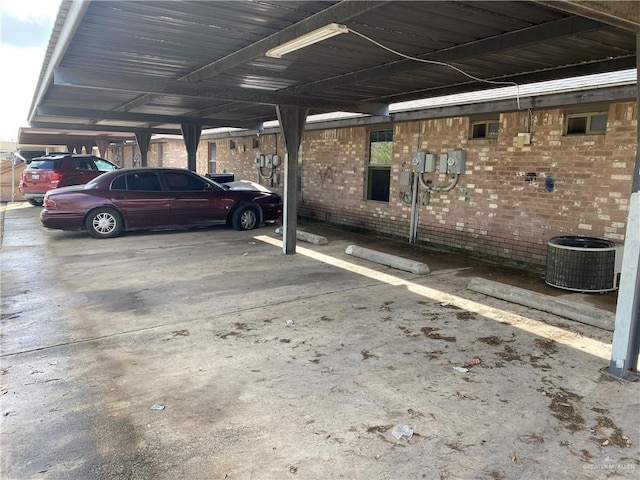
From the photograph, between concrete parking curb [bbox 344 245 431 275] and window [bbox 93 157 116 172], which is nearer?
concrete parking curb [bbox 344 245 431 275]

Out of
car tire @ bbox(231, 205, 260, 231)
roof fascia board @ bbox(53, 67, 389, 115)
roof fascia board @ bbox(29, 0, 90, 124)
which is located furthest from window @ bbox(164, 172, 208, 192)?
roof fascia board @ bbox(29, 0, 90, 124)

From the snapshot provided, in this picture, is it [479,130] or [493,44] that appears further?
[479,130]

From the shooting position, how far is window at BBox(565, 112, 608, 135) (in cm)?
667

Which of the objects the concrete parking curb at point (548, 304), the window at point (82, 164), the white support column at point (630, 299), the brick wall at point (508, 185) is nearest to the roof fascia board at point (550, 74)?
the brick wall at point (508, 185)

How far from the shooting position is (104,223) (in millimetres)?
9680

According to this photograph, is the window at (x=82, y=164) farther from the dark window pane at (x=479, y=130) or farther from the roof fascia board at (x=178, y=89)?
the dark window pane at (x=479, y=130)

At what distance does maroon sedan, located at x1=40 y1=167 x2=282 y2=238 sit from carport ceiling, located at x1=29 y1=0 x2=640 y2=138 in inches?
84.3

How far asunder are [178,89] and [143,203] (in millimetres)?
3528

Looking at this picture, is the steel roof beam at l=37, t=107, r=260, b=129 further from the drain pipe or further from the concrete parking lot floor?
the drain pipe

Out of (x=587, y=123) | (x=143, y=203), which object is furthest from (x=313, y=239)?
(x=587, y=123)

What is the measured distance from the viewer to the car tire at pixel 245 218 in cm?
1105

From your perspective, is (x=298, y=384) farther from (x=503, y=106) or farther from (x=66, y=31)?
(x=503, y=106)

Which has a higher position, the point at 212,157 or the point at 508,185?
the point at 212,157

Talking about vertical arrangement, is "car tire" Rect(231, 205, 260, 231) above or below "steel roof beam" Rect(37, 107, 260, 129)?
below
